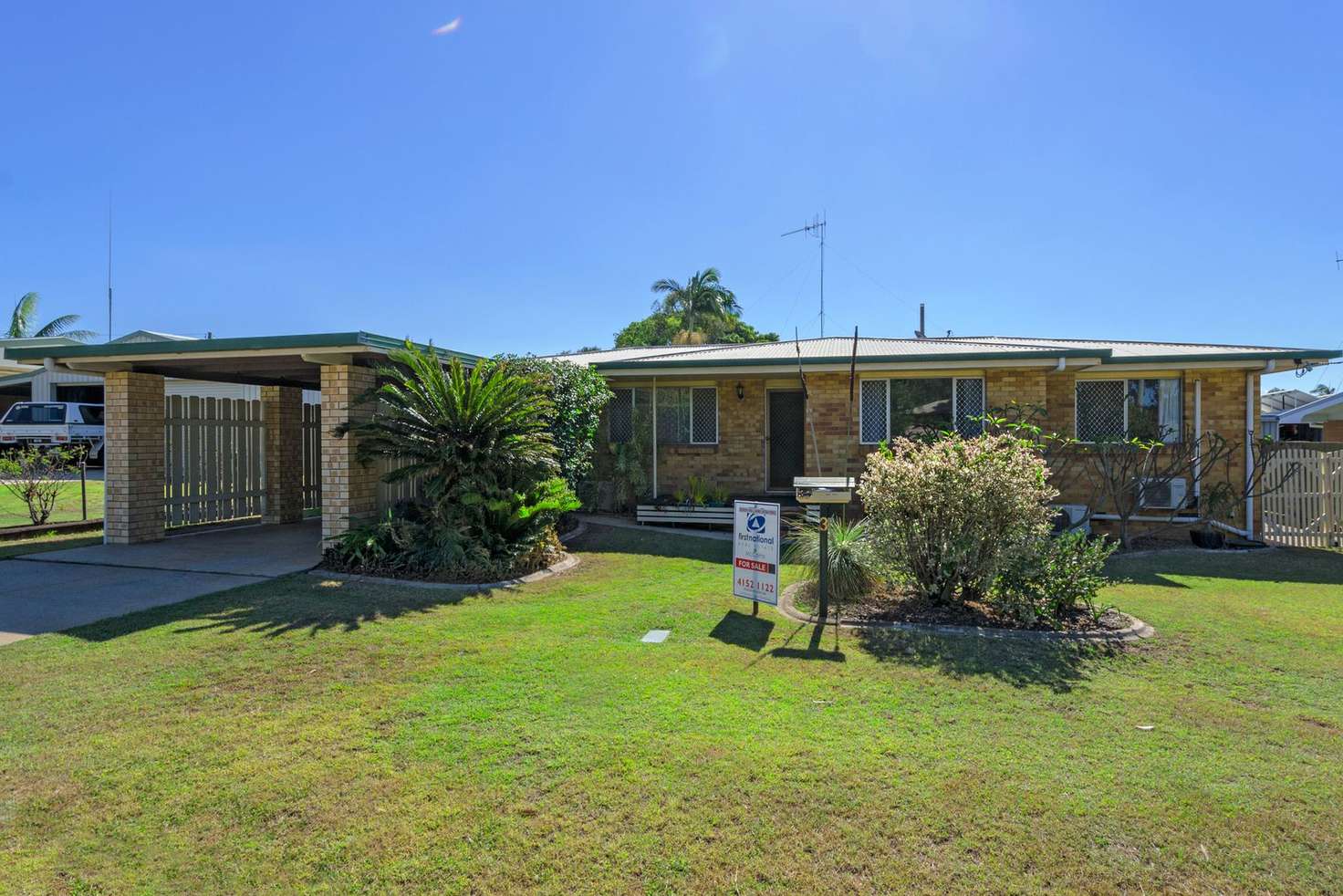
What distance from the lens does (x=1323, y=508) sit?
1109 centimetres

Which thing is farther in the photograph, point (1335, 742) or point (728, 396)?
point (728, 396)

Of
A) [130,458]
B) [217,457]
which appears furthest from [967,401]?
[130,458]

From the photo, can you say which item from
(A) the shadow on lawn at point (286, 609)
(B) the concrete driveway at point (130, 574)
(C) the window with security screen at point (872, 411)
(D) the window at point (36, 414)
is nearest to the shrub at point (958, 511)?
(A) the shadow on lawn at point (286, 609)

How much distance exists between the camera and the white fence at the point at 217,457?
439 inches

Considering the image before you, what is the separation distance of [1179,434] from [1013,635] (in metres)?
8.75

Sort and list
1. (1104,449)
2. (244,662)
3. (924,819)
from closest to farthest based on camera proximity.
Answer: (924,819) → (244,662) → (1104,449)

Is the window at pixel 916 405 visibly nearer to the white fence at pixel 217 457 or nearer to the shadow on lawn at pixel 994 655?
the shadow on lawn at pixel 994 655

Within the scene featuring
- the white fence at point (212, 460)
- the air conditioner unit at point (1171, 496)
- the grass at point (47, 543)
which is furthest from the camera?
the air conditioner unit at point (1171, 496)

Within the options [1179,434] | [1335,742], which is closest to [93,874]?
[1335,742]

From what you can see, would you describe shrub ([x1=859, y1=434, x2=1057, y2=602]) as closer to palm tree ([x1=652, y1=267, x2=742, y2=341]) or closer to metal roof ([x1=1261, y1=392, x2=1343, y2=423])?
metal roof ([x1=1261, y1=392, x2=1343, y2=423])

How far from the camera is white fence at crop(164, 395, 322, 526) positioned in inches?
439

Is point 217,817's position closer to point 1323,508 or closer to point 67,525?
point 67,525

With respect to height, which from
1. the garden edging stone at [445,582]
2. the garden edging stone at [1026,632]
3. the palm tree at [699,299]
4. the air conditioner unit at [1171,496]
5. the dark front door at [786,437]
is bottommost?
the garden edging stone at [1026,632]

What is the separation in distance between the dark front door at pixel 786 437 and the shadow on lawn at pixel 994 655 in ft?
24.4
